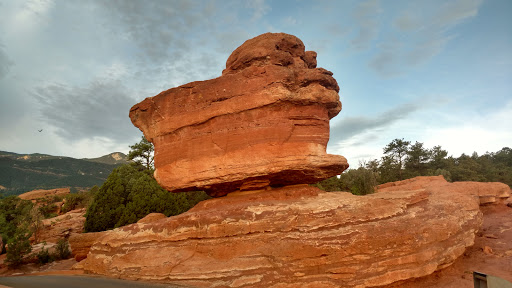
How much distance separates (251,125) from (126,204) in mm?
15436

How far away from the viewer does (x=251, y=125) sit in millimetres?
10258

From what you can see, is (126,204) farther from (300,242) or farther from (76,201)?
(76,201)

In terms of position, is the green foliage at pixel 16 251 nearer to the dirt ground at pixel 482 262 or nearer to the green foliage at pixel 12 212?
the dirt ground at pixel 482 262

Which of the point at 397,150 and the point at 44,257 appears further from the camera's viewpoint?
the point at 397,150

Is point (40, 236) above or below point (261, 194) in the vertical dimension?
below

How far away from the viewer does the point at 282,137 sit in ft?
32.7

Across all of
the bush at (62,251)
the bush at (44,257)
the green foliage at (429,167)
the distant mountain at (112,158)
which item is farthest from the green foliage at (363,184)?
the distant mountain at (112,158)

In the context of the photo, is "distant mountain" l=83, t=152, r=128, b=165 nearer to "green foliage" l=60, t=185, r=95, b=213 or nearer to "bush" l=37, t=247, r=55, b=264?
"green foliage" l=60, t=185, r=95, b=213

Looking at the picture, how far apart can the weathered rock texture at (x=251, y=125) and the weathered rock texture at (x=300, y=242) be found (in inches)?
56.7

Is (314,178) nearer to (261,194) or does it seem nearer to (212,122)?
(261,194)

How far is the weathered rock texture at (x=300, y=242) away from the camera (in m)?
7.41

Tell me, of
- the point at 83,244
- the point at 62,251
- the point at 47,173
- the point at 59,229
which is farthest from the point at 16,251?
the point at 47,173

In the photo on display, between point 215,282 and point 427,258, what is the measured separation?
6.60 metres

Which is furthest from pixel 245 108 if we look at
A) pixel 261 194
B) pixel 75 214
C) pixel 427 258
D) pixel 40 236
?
pixel 75 214
